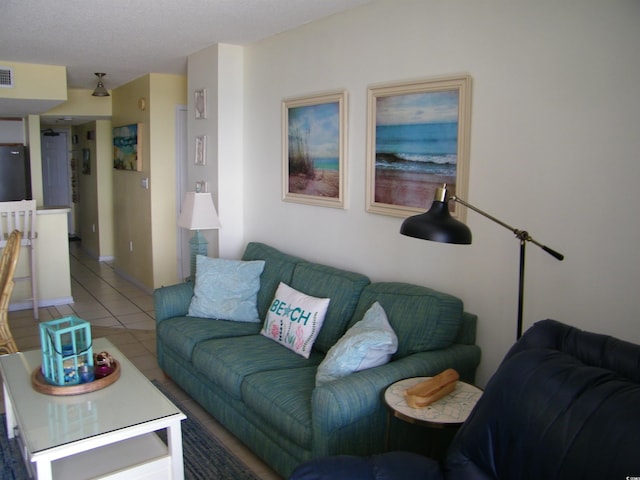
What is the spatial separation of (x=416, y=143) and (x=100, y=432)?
197 cm

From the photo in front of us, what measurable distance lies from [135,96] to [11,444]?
4.09 meters

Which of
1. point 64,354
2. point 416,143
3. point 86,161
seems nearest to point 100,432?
point 64,354

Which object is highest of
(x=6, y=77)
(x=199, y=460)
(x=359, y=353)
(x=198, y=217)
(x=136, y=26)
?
(x=136, y=26)

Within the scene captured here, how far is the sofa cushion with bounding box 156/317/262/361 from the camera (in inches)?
128

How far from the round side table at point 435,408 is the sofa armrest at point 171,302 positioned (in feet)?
6.17

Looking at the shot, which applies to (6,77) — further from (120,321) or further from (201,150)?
(120,321)

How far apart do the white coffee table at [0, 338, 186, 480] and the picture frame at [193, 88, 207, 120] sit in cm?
255

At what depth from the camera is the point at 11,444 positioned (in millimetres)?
2918

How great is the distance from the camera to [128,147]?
20.8 ft

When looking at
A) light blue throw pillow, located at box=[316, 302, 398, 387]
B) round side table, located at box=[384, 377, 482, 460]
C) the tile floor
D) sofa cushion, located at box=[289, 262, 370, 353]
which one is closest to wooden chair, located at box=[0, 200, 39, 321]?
the tile floor

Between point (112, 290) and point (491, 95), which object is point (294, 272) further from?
point (112, 290)

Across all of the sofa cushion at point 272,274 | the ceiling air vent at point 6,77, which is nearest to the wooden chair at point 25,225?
the ceiling air vent at point 6,77

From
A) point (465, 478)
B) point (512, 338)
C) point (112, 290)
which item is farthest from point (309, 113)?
point (112, 290)

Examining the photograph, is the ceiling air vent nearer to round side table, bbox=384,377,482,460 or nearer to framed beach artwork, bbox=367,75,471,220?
framed beach artwork, bbox=367,75,471,220
